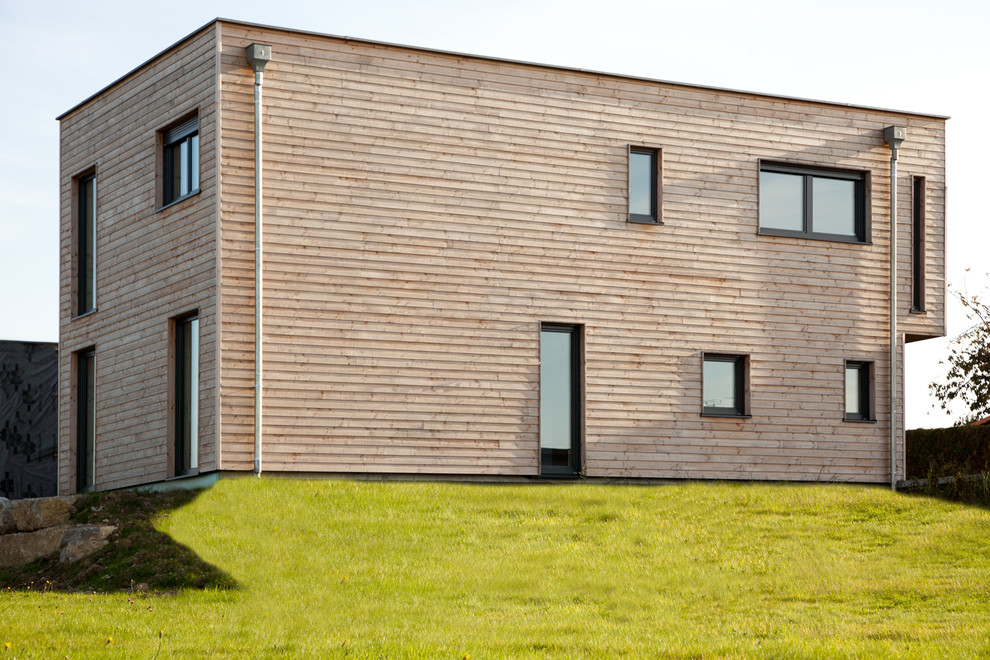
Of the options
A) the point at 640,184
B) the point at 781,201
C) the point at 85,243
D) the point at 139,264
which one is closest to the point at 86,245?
the point at 85,243

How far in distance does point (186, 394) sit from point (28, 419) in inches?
368

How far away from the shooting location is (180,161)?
18.3 metres

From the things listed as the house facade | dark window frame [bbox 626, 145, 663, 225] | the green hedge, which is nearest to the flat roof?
the house facade

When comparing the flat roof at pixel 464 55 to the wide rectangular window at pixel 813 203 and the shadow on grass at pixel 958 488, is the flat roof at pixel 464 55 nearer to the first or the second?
the wide rectangular window at pixel 813 203

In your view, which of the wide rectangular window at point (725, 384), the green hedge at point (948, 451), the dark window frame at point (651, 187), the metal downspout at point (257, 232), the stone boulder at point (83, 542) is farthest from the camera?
the green hedge at point (948, 451)

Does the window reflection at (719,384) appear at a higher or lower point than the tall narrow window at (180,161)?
lower

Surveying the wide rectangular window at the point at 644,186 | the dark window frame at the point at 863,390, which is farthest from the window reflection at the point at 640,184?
the dark window frame at the point at 863,390

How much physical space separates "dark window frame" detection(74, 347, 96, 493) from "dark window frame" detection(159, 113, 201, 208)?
3215mm

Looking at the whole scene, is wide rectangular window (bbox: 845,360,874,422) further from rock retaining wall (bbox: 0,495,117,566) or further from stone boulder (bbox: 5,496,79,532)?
stone boulder (bbox: 5,496,79,532)

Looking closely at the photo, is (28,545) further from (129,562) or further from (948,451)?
(948,451)

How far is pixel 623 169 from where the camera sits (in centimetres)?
1941

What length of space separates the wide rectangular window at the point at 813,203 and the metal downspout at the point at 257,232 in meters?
8.24

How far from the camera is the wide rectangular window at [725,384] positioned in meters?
19.8

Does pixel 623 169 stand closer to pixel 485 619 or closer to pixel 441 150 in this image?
pixel 441 150
